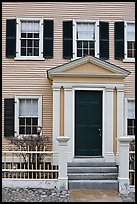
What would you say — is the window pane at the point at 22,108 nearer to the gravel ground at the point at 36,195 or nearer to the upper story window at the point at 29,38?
the upper story window at the point at 29,38

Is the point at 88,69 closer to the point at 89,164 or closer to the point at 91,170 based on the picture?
the point at 89,164

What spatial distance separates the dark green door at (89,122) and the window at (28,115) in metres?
1.84

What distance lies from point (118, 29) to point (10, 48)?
4299mm

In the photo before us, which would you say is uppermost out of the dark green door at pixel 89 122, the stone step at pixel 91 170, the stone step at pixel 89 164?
the dark green door at pixel 89 122

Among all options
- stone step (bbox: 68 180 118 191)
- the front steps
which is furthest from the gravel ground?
the front steps

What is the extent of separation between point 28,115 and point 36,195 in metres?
4.48

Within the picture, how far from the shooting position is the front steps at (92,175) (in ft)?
32.3

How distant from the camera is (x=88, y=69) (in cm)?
1177

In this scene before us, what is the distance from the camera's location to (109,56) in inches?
517

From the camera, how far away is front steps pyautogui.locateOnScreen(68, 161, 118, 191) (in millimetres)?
9836

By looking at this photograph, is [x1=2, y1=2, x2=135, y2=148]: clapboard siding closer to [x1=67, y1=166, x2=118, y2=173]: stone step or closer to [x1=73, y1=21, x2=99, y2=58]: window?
[x1=73, y1=21, x2=99, y2=58]: window

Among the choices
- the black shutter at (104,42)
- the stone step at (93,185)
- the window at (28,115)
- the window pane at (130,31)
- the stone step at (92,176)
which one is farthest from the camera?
the window pane at (130,31)

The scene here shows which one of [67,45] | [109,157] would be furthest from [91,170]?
[67,45]

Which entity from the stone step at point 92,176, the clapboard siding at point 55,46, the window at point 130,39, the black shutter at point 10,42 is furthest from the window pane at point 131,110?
the black shutter at point 10,42
